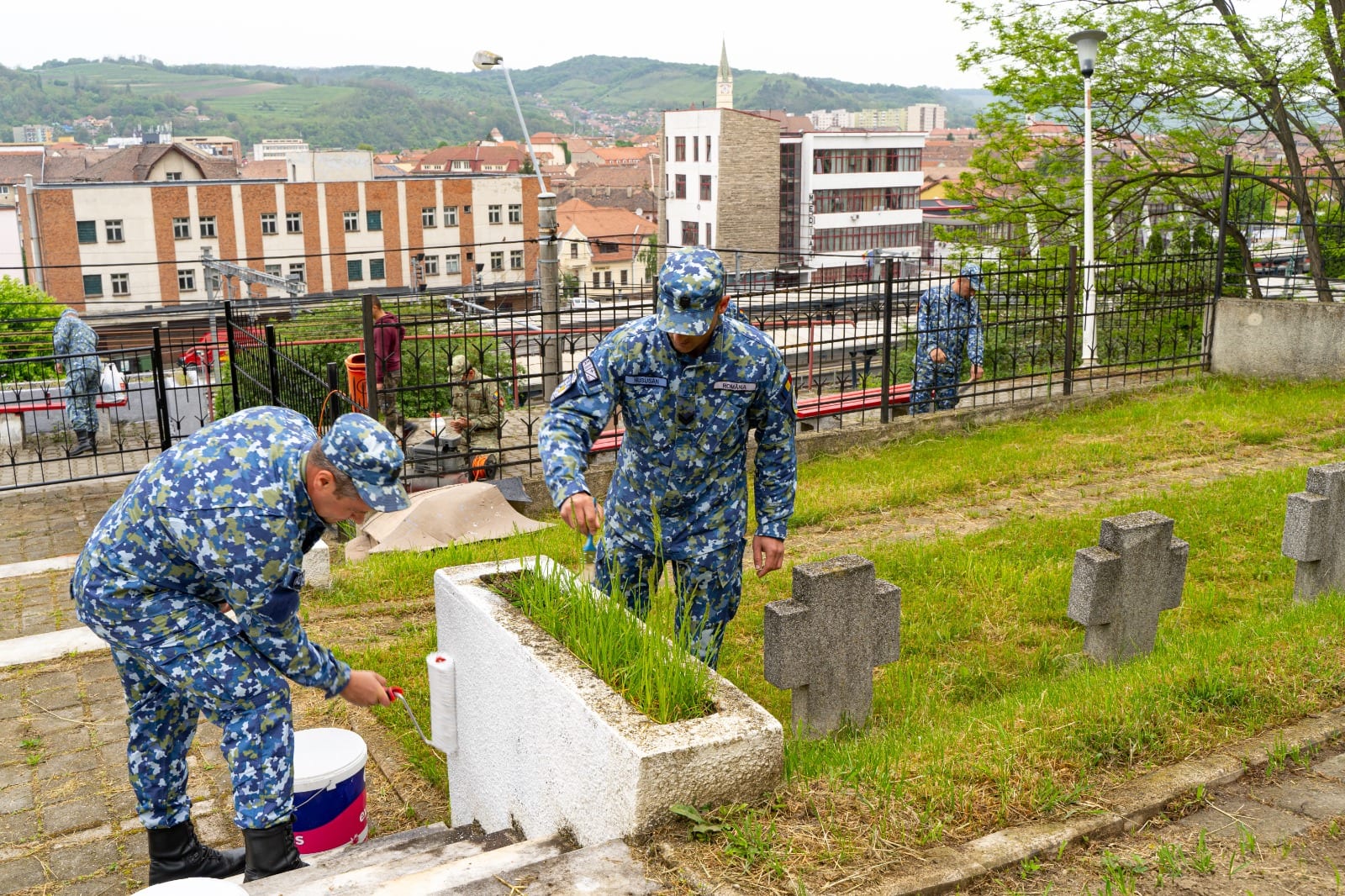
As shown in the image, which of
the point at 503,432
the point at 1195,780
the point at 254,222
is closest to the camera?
the point at 1195,780

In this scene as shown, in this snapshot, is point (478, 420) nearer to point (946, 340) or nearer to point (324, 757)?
point (946, 340)

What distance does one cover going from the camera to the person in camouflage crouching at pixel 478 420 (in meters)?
9.62

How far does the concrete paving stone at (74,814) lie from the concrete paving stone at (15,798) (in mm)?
92

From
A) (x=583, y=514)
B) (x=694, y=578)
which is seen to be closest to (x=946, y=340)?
(x=694, y=578)

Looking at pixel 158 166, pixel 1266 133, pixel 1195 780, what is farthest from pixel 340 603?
pixel 158 166

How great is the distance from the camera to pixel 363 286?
244 feet

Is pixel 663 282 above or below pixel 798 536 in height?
above

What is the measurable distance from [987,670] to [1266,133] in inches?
686

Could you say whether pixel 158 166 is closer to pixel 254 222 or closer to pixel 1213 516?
pixel 254 222

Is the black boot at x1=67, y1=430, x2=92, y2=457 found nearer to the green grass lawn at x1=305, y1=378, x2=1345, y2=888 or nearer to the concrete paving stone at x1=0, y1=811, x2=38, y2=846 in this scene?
the green grass lawn at x1=305, y1=378, x2=1345, y2=888

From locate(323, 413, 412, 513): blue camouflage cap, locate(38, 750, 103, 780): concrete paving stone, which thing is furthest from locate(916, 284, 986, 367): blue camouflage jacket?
locate(323, 413, 412, 513): blue camouflage cap

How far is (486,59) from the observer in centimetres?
1873

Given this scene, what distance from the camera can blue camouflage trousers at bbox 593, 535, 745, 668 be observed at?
4301mm

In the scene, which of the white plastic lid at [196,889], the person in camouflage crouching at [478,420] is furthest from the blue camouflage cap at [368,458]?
the person in camouflage crouching at [478,420]
